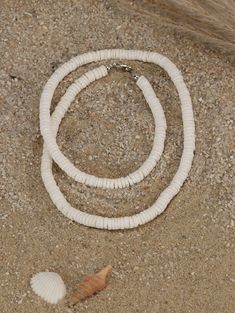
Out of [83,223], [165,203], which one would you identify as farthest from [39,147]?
[165,203]

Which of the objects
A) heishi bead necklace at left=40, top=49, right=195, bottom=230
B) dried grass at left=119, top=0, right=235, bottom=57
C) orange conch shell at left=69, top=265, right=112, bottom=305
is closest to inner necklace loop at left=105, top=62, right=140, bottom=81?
heishi bead necklace at left=40, top=49, right=195, bottom=230

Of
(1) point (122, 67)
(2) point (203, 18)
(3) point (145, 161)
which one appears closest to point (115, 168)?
(3) point (145, 161)

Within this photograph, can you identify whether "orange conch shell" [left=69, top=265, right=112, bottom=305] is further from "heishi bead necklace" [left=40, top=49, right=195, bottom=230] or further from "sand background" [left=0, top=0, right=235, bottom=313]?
"heishi bead necklace" [left=40, top=49, right=195, bottom=230]

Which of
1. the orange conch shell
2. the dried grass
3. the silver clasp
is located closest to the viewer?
the orange conch shell

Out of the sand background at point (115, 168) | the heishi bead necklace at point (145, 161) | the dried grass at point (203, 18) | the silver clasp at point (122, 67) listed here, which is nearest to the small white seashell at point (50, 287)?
the sand background at point (115, 168)

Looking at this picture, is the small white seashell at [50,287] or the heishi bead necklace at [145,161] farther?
the heishi bead necklace at [145,161]

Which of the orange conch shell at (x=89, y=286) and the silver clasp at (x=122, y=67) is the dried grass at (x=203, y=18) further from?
the orange conch shell at (x=89, y=286)
